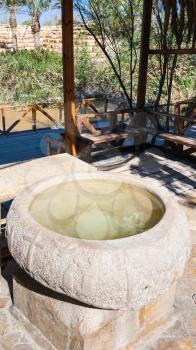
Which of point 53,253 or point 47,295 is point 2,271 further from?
point 53,253

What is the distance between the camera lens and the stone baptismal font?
1859mm

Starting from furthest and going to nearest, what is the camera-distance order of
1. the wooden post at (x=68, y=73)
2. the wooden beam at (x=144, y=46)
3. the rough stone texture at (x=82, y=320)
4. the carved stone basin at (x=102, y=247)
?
the wooden beam at (x=144, y=46), the wooden post at (x=68, y=73), the rough stone texture at (x=82, y=320), the carved stone basin at (x=102, y=247)

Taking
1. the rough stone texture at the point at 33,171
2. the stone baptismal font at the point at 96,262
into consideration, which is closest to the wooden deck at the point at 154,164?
the rough stone texture at the point at 33,171

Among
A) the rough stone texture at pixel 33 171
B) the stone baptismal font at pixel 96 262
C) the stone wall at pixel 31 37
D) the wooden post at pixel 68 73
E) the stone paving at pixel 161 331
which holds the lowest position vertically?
the stone paving at pixel 161 331

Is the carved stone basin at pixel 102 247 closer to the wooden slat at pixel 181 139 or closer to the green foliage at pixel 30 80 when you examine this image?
the wooden slat at pixel 181 139

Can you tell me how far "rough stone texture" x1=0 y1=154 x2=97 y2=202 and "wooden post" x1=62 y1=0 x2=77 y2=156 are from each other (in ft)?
4.36

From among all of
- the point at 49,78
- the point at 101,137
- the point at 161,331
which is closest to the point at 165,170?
the point at 101,137

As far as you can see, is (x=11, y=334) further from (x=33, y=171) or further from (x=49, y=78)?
(x=49, y=78)

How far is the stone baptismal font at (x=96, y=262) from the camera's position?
186cm

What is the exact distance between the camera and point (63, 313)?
208 centimetres

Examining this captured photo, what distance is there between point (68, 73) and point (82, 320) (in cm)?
329

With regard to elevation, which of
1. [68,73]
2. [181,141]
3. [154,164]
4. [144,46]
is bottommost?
[154,164]

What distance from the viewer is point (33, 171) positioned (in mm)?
3156

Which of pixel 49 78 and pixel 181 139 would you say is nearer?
pixel 181 139
